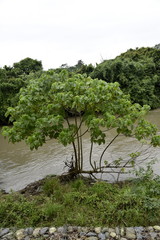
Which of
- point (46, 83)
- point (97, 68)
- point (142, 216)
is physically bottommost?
point (142, 216)

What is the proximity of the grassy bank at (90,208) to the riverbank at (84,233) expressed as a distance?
0.13 m

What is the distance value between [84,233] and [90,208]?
21.8 inches

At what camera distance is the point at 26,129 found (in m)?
4.15

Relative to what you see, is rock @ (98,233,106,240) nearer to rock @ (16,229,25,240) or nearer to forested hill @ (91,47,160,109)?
rock @ (16,229,25,240)

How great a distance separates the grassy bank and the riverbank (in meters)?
0.13

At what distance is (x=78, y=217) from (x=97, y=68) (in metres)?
15.5

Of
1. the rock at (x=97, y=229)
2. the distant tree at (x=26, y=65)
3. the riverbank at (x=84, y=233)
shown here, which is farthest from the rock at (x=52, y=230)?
the distant tree at (x=26, y=65)

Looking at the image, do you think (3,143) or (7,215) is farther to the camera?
(3,143)

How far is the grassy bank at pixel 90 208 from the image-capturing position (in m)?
3.04

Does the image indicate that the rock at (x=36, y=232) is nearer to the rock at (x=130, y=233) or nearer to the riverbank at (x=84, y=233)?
the riverbank at (x=84, y=233)

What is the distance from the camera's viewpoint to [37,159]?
23.9 feet

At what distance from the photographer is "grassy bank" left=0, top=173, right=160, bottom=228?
9.98 ft

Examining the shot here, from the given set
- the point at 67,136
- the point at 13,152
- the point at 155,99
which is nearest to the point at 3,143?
the point at 13,152

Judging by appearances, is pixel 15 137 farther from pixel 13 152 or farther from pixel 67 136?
pixel 13 152
